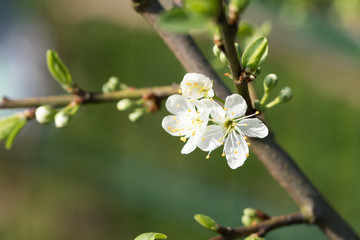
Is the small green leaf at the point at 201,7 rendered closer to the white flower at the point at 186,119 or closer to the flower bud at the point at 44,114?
the white flower at the point at 186,119

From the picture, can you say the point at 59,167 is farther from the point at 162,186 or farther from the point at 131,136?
the point at 162,186

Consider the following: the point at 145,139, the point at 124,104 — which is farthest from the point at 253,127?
the point at 145,139

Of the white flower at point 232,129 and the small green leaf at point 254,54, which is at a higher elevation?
the small green leaf at point 254,54

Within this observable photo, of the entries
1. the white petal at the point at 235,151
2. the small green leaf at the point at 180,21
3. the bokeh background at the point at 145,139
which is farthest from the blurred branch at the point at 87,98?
the bokeh background at the point at 145,139

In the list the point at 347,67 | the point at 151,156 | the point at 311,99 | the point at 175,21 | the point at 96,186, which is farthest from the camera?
the point at 96,186

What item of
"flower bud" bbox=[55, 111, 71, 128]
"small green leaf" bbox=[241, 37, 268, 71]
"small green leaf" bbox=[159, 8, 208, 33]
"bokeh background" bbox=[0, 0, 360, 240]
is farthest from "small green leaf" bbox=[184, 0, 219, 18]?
"bokeh background" bbox=[0, 0, 360, 240]

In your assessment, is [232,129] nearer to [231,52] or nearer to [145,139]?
[231,52]

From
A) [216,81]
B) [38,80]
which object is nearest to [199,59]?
[216,81]
